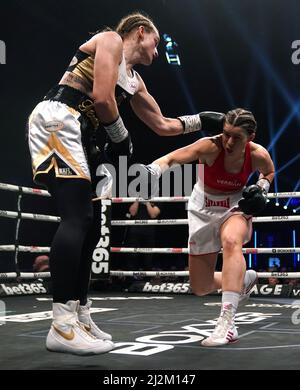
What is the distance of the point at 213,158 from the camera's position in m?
2.24

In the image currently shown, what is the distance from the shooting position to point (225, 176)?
2264 millimetres

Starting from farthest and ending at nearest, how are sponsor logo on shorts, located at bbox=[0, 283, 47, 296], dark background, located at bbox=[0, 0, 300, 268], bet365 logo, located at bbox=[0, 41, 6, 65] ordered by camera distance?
dark background, located at bbox=[0, 0, 300, 268], bet365 logo, located at bbox=[0, 41, 6, 65], sponsor logo on shorts, located at bbox=[0, 283, 47, 296]

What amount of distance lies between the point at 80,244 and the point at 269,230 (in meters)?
11.4

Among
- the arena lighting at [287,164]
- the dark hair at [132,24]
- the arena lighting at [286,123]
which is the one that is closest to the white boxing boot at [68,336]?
the dark hair at [132,24]

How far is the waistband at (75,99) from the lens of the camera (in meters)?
1.56

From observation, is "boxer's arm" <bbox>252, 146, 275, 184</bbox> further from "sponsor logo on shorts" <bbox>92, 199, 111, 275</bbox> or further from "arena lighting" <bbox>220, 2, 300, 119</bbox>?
"arena lighting" <bbox>220, 2, 300, 119</bbox>

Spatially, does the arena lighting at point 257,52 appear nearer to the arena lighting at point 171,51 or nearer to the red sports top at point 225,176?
the arena lighting at point 171,51

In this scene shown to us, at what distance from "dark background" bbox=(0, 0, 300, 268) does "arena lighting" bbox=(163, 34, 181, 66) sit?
0.32ft

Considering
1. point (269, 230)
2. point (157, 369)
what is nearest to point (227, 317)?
point (157, 369)

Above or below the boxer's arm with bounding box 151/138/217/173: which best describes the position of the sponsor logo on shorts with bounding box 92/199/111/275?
below

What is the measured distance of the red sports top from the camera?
7.37ft

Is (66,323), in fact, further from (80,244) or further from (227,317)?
(227,317)

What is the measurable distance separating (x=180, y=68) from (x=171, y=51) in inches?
25.7

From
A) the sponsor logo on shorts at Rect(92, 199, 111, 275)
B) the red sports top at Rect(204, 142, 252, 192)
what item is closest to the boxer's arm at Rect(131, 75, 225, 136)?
the red sports top at Rect(204, 142, 252, 192)
